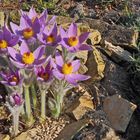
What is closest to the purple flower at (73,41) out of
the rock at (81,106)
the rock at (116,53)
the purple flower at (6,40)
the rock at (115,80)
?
the purple flower at (6,40)

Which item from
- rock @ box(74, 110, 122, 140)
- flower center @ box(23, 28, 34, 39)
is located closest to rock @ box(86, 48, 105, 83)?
rock @ box(74, 110, 122, 140)

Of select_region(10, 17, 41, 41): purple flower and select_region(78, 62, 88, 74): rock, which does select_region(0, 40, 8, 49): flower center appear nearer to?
select_region(10, 17, 41, 41): purple flower

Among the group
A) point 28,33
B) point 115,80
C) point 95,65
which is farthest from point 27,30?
point 115,80

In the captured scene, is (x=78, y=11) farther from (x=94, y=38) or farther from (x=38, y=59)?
(x=38, y=59)

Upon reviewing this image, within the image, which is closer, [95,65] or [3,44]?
[3,44]

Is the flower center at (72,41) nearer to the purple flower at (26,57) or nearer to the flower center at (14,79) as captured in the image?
the purple flower at (26,57)

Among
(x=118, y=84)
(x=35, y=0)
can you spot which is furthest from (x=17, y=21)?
(x=118, y=84)

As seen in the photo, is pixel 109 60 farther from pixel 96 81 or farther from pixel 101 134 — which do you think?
pixel 101 134
